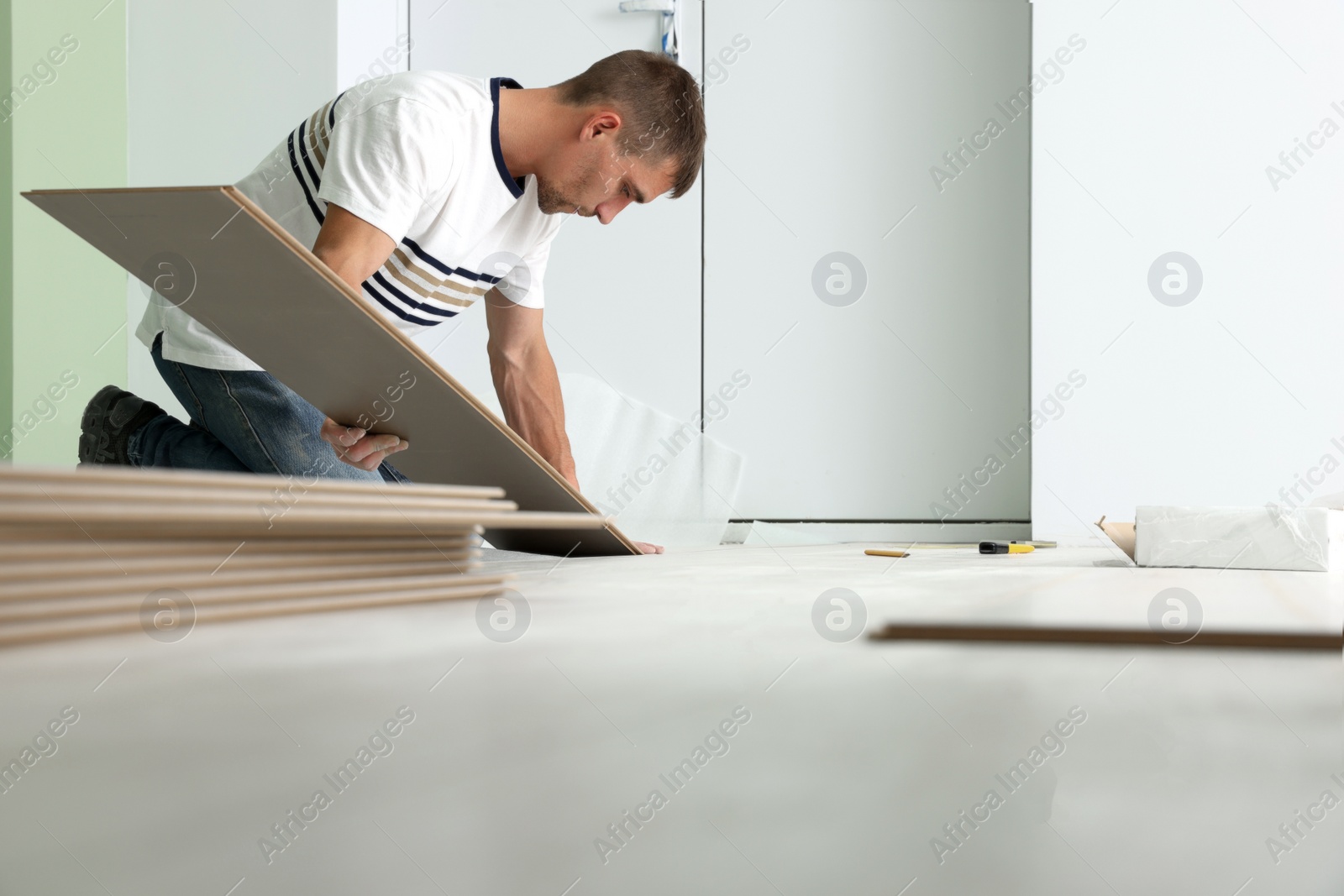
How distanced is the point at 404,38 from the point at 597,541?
2362 millimetres

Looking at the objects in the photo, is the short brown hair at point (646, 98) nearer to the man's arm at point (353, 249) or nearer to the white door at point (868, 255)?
the man's arm at point (353, 249)

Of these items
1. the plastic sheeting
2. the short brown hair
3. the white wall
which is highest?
the white wall

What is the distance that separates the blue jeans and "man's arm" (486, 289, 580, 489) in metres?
0.35

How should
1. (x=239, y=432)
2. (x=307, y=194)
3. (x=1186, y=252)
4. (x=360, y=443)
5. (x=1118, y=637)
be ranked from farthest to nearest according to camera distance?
(x=1186, y=252), (x=239, y=432), (x=307, y=194), (x=360, y=443), (x=1118, y=637)

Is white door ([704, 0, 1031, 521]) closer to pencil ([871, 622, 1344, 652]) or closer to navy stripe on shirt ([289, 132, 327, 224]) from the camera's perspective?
navy stripe on shirt ([289, 132, 327, 224])

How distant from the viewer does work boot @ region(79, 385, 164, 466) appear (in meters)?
1.75

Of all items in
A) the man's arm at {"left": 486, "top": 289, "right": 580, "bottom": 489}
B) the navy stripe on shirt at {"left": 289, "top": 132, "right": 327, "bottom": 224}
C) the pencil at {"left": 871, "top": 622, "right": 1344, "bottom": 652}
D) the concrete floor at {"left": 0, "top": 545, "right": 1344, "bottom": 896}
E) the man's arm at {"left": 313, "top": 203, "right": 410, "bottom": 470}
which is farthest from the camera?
the man's arm at {"left": 486, "top": 289, "right": 580, "bottom": 489}

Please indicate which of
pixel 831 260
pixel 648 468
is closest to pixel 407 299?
pixel 648 468

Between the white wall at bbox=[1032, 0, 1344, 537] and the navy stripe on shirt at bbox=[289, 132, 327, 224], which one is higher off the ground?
the white wall at bbox=[1032, 0, 1344, 537]

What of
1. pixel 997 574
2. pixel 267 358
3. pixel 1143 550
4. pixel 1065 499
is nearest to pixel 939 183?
pixel 1065 499

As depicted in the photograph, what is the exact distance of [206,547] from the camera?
0.84m

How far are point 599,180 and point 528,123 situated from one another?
0.16m

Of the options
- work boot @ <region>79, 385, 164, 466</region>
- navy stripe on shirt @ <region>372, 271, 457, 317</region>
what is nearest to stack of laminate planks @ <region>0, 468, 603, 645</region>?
navy stripe on shirt @ <region>372, 271, 457, 317</region>

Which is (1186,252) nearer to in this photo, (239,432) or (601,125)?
(601,125)
